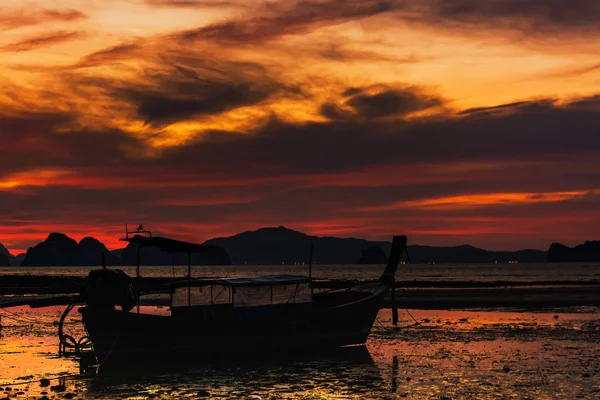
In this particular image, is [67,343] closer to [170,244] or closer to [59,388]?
[170,244]

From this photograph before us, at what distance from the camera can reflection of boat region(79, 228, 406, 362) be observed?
36.4 meters

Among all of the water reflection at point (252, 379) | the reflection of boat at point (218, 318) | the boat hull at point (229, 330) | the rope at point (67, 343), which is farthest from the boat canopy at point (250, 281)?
the rope at point (67, 343)

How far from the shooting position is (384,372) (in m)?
31.4

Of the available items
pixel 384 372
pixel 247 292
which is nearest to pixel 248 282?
pixel 247 292

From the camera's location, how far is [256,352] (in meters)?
38.8

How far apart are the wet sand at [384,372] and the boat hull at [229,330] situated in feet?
6.06

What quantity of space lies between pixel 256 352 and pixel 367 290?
983 centimetres

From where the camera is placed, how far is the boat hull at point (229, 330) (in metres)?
36.5

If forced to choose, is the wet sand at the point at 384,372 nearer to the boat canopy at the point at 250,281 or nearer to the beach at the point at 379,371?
the beach at the point at 379,371

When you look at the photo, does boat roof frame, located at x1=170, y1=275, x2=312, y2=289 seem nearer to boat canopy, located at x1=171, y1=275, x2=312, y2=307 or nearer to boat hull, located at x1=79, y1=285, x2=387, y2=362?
boat canopy, located at x1=171, y1=275, x2=312, y2=307

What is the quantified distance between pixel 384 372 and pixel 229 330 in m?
9.79

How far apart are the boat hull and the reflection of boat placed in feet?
0.16

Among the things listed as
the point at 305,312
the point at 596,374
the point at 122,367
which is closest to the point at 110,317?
the point at 122,367

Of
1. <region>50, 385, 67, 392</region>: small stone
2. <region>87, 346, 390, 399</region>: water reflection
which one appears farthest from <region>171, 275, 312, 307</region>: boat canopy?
<region>50, 385, 67, 392</region>: small stone
